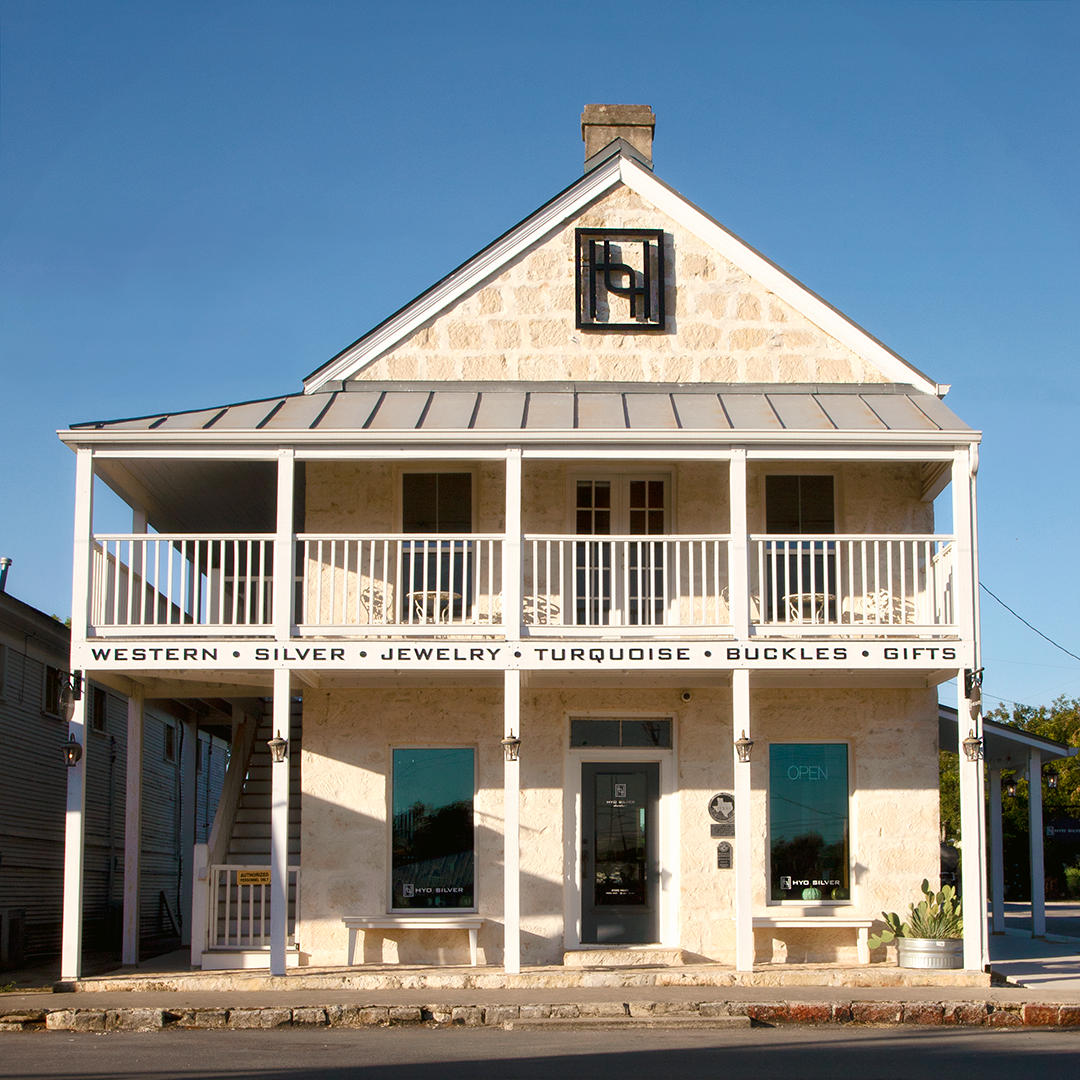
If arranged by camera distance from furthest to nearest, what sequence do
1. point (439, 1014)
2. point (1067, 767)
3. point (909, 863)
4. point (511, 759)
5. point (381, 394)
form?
point (1067, 767) < point (381, 394) < point (909, 863) < point (511, 759) < point (439, 1014)

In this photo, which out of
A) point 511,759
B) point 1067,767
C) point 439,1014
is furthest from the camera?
point 1067,767

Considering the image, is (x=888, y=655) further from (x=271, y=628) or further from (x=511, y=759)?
(x=271, y=628)

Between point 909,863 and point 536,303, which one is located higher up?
point 536,303

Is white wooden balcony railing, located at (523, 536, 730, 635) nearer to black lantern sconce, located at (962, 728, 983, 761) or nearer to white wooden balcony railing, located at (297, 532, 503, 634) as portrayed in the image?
white wooden balcony railing, located at (297, 532, 503, 634)

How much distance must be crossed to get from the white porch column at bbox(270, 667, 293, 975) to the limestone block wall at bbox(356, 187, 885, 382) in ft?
14.3

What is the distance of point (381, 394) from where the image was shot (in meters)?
15.5

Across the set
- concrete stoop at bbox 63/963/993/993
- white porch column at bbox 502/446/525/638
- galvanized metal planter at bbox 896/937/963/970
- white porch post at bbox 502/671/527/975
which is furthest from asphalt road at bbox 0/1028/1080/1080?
white porch column at bbox 502/446/525/638

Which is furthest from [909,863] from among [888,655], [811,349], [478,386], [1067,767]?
[1067,767]

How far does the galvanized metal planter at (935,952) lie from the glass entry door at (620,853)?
2.73m

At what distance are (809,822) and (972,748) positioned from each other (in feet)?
7.89

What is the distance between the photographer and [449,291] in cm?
1572

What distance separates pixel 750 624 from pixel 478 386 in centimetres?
440

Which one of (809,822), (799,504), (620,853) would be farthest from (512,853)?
(799,504)

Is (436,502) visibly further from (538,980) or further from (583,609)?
(538,980)
